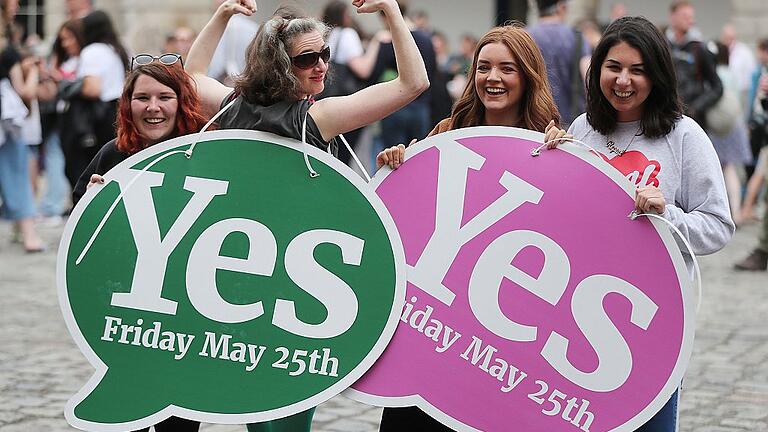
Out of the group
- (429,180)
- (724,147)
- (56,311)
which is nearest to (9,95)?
(56,311)

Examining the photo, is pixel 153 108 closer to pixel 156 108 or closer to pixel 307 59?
pixel 156 108

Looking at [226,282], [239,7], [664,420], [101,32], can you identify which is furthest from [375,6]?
[101,32]

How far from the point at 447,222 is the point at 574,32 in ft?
17.3

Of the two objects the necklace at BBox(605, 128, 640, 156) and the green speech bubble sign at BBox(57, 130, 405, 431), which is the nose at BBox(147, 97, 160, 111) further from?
the necklace at BBox(605, 128, 640, 156)

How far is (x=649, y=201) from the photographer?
340cm

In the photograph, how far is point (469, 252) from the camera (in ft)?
11.7

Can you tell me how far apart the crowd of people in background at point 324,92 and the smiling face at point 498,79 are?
423 centimetres

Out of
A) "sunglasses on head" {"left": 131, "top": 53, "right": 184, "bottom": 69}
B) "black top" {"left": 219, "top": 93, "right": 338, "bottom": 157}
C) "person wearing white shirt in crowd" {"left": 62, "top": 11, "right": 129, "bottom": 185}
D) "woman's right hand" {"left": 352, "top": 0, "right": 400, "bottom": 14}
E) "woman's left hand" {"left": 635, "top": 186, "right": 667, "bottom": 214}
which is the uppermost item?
"woman's right hand" {"left": 352, "top": 0, "right": 400, "bottom": 14}

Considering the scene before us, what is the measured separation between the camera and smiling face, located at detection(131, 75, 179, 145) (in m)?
4.04

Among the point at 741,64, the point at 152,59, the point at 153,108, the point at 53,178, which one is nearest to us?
the point at 153,108

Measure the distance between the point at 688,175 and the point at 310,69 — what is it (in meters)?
1.06

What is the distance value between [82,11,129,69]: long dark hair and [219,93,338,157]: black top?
254 inches

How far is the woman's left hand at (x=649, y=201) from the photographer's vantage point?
134 inches

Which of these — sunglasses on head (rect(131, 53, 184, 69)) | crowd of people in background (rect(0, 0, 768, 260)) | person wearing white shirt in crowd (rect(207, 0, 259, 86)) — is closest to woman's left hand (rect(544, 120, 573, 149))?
sunglasses on head (rect(131, 53, 184, 69))
